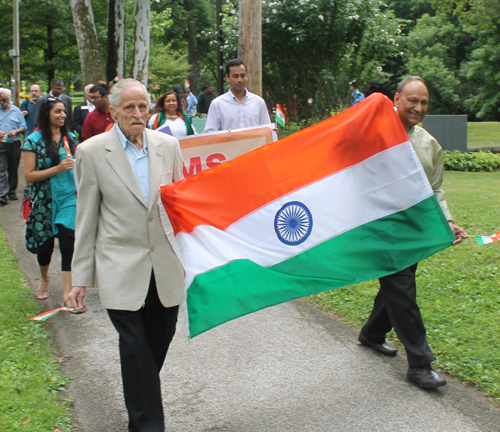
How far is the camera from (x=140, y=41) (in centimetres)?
1811

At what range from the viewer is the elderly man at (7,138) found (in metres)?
11.9

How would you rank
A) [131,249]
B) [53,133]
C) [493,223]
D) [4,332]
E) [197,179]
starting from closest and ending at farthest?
[131,249], [197,179], [4,332], [53,133], [493,223]

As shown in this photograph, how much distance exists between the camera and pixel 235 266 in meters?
3.91

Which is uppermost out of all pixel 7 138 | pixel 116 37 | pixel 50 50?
pixel 50 50

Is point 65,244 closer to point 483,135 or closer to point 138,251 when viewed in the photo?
point 138,251

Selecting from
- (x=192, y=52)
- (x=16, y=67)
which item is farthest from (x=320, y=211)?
(x=192, y=52)

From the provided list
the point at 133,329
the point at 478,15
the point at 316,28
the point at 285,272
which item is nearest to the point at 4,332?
the point at 133,329

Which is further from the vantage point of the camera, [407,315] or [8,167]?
[8,167]

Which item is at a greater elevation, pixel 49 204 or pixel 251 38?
pixel 251 38

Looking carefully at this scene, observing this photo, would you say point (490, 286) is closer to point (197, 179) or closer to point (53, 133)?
point (197, 179)

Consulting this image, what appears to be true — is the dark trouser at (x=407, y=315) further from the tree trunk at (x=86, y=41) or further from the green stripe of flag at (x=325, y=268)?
the tree trunk at (x=86, y=41)

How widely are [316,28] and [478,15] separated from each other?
1441 centimetres

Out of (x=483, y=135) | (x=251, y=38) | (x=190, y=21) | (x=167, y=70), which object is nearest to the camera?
(x=251, y=38)

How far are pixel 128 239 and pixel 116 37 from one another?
17.9 meters
